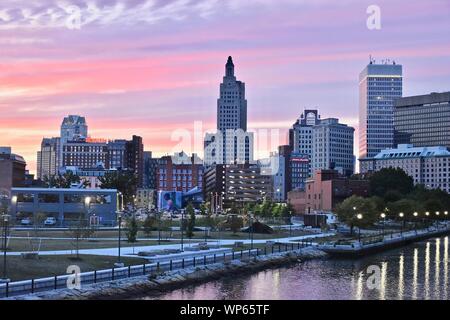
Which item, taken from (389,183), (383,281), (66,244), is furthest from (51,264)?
(389,183)

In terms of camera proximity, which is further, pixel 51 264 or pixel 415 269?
pixel 415 269

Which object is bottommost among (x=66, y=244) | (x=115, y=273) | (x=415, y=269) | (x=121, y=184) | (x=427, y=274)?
(x=415, y=269)

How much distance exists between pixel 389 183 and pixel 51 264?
144749 millimetres

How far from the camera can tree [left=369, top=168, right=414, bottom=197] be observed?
181m

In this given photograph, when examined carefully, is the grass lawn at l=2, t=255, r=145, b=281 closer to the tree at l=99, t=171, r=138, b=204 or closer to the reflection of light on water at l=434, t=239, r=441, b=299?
the reflection of light on water at l=434, t=239, r=441, b=299

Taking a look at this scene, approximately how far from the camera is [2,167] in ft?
525

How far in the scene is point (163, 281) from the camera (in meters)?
50.0

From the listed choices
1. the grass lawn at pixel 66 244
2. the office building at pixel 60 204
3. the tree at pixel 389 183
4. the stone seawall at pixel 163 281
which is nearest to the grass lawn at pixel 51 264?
the stone seawall at pixel 163 281

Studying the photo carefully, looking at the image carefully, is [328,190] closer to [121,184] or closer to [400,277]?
[121,184]

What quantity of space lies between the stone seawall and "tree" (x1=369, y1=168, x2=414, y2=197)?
112m

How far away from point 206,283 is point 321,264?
75.3 feet

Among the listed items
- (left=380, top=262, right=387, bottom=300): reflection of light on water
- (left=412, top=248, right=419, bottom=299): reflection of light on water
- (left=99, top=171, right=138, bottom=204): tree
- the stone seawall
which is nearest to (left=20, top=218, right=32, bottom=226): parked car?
the stone seawall
